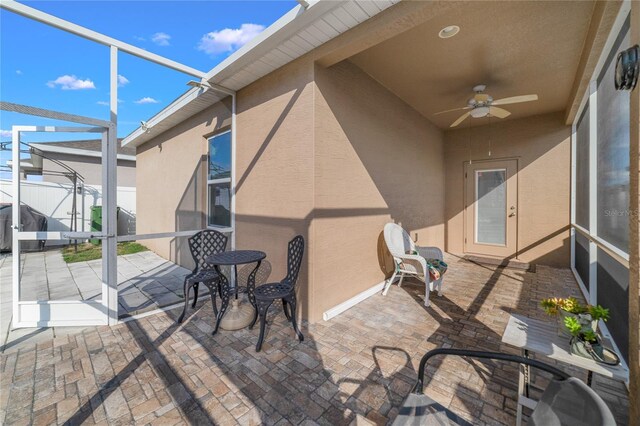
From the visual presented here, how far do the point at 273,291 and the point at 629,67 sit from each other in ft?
9.60

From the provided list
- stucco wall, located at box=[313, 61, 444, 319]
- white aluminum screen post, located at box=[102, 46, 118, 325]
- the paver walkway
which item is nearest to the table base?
stucco wall, located at box=[313, 61, 444, 319]

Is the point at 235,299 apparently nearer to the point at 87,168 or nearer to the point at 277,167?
the point at 277,167

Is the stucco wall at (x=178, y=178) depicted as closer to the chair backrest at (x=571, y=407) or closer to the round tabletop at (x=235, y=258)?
the round tabletop at (x=235, y=258)

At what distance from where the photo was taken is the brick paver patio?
170 centimetres

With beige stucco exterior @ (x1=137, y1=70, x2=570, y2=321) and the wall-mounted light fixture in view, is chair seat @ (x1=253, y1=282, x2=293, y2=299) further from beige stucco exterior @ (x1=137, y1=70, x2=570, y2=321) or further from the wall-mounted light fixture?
the wall-mounted light fixture

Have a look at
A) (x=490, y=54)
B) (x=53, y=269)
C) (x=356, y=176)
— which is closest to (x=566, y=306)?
(x=356, y=176)

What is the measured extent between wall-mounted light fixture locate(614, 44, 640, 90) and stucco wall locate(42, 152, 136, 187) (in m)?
11.5

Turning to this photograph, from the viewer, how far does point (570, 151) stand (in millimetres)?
5102

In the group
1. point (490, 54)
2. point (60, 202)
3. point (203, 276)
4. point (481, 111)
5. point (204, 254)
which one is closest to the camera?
point (203, 276)

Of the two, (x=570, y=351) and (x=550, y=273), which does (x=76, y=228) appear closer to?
(x=570, y=351)

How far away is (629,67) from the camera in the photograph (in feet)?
4.59

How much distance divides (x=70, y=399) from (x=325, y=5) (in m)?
3.59

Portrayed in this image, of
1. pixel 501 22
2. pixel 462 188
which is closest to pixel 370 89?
pixel 501 22

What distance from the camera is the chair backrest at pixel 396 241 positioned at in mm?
3820
